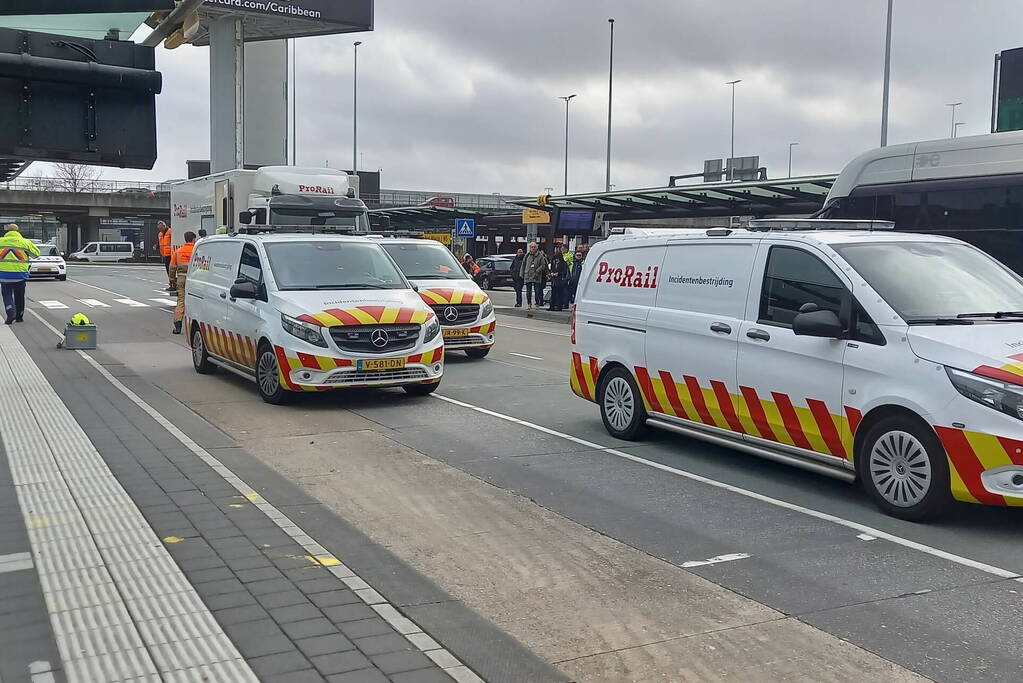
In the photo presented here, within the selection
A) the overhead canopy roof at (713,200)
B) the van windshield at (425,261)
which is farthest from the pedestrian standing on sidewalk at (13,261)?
the overhead canopy roof at (713,200)

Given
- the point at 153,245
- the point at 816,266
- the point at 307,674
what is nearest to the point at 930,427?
the point at 816,266

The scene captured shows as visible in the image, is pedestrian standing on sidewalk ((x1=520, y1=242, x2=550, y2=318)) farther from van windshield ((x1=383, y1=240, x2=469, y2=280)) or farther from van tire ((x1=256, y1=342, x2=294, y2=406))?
van tire ((x1=256, y1=342, x2=294, y2=406))

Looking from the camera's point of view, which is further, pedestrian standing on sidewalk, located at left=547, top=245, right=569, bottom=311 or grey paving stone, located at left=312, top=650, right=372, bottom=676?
pedestrian standing on sidewalk, located at left=547, top=245, right=569, bottom=311

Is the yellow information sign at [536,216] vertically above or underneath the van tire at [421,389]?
above

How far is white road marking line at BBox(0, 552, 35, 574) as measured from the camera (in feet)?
17.5

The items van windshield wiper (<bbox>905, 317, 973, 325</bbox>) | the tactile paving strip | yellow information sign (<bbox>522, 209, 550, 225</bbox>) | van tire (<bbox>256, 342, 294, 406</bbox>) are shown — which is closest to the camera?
the tactile paving strip

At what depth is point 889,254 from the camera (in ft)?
24.5

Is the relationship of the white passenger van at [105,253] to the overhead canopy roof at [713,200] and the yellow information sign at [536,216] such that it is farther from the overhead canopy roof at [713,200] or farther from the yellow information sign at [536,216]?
the overhead canopy roof at [713,200]

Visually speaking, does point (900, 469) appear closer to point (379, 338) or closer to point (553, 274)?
point (379, 338)

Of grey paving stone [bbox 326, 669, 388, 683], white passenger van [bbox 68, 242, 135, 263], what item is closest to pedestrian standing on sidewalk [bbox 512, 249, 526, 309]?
grey paving stone [bbox 326, 669, 388, 683]

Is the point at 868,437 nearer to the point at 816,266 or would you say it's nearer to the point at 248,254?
the point at 816,266

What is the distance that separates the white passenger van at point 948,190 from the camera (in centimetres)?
1307

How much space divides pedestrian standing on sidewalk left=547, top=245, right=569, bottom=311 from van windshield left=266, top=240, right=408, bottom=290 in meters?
17.2

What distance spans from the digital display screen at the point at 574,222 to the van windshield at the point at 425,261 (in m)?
12.3
